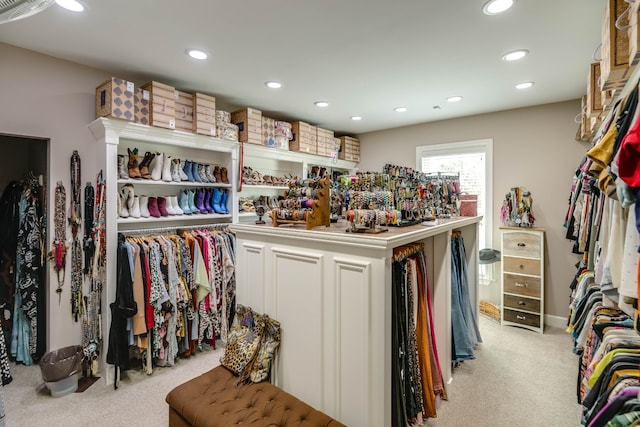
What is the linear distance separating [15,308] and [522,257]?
5359mm

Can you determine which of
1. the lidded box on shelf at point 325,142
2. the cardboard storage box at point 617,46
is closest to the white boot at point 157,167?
the lidded box on shelf at point 325,142

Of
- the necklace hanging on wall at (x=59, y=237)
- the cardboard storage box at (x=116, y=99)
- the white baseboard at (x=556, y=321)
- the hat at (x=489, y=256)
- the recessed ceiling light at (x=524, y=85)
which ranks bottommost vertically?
the white baseboard at (x=556, y=321)

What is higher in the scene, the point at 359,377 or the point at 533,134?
the point at 533,134

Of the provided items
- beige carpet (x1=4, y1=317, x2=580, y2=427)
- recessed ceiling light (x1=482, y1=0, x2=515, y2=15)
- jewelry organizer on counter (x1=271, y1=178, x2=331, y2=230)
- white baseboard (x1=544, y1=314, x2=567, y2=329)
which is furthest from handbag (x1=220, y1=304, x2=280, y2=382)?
white baseboard (x1=544, y1=314, x2=567, y2=329)

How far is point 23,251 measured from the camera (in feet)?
9.14

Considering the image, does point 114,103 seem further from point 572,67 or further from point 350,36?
point 572,67

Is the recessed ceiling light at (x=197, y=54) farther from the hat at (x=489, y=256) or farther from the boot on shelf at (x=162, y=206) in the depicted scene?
the hat at (x=489, y=256)

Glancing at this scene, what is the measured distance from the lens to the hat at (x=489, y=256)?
4023mm

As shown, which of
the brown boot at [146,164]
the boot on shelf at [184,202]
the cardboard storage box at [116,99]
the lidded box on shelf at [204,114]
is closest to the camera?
the cardboard storage box at [116,99]

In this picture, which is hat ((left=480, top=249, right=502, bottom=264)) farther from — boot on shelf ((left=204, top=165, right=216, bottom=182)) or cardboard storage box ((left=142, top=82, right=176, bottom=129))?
cardboard storage box ((left=142, top=82, right=176, bottom=129))

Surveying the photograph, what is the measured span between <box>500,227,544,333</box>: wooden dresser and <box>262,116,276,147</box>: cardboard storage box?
314 centimetres

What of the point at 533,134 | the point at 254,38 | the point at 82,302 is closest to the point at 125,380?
the point at 82,302

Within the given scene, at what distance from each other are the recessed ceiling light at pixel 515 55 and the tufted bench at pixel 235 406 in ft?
9.42

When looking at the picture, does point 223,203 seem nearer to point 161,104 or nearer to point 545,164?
point 161,104
